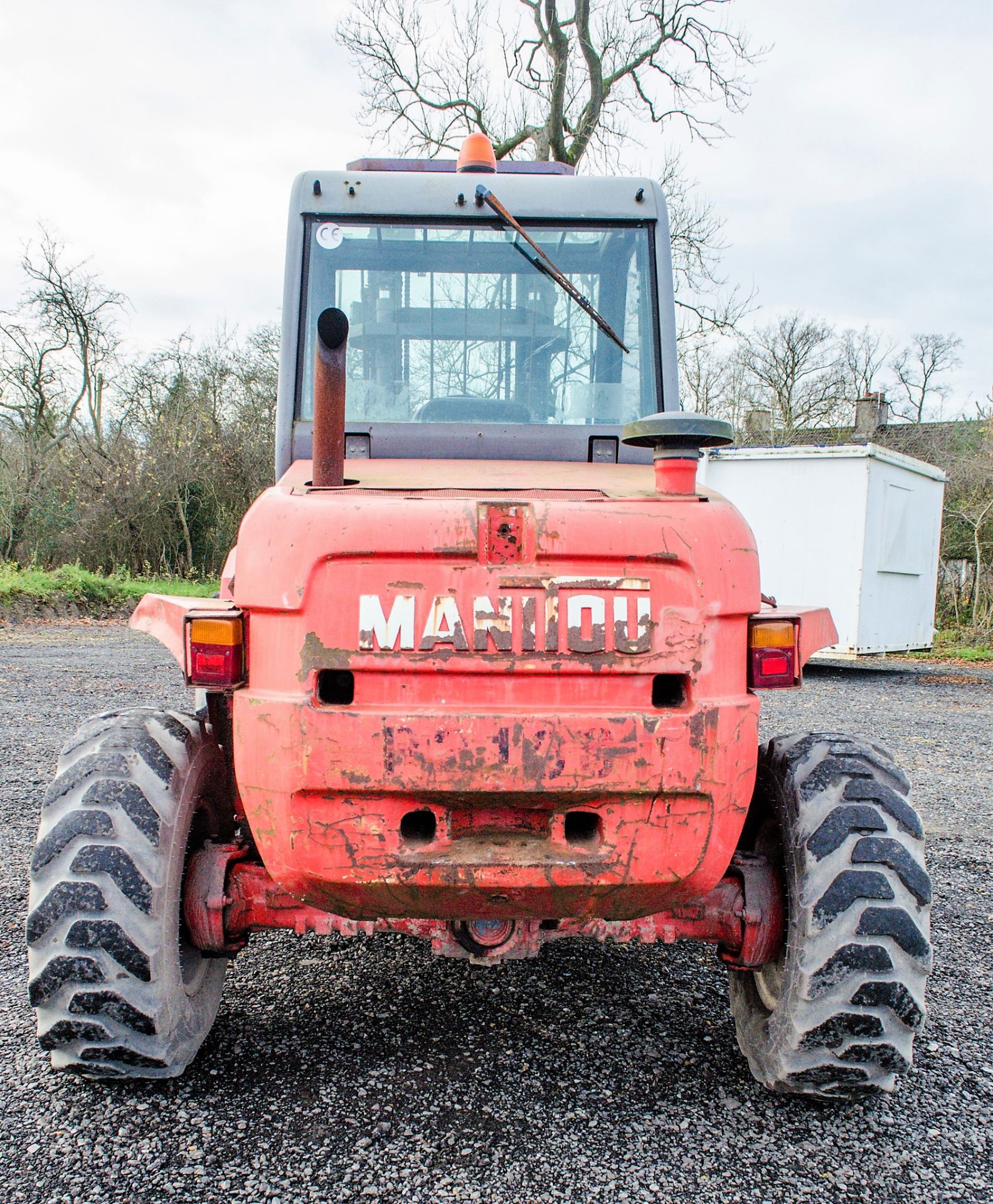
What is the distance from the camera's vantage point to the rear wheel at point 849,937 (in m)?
2.34

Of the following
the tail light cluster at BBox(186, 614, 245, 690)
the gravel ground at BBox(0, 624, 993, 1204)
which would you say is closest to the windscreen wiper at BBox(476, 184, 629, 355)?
the tail light cluster at BBox(186, 614, 245, 690)

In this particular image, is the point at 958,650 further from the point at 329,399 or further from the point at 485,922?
the point at 329,399

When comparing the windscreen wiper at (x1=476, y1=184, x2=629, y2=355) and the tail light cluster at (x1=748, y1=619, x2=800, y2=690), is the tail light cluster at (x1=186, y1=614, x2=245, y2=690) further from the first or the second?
the windscreen wiper at (x1=476, y1=184, x2=629, y2=355)

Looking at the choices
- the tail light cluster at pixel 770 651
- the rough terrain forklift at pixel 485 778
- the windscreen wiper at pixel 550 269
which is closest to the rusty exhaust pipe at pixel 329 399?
the rough terrain forklift at pixel 485 778

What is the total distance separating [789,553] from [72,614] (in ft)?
46.5

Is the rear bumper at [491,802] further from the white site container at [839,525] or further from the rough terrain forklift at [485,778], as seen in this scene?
the white site container at [839,525]

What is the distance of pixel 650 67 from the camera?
20312mm

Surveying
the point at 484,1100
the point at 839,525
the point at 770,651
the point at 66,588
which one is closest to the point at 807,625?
the point at 770,651

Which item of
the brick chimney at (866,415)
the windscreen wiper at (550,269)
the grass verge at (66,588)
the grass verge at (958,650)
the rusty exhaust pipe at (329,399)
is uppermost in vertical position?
the brick chimney at (866,415)

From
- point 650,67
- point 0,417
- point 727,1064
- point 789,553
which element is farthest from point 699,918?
point 0,417

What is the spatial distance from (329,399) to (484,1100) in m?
1.87

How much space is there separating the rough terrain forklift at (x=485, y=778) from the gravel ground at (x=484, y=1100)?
6.4 inches

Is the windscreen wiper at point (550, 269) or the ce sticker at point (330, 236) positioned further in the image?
the ce sticker at point (330, 236)

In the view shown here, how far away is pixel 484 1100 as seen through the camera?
2.54m
